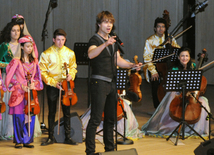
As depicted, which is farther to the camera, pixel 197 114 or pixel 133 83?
pixel 133 83

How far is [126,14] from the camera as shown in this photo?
1316 centimetres

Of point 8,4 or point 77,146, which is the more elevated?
point 8,4

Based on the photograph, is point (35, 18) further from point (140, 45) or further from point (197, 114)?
point (197, 114)

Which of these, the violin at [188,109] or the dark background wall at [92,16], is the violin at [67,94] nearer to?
the violin at [188,109]

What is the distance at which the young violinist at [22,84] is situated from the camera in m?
4.73

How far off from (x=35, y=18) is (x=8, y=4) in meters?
1.19

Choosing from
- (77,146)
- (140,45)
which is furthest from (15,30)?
(140,45)

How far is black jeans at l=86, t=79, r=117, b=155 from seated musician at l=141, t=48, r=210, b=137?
1.67 meters

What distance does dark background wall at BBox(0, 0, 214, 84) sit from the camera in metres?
12.7

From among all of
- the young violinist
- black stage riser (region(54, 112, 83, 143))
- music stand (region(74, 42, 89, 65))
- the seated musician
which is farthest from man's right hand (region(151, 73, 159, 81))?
the young violinist

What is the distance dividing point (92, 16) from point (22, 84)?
9.08m

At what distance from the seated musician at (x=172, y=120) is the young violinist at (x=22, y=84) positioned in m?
1.97

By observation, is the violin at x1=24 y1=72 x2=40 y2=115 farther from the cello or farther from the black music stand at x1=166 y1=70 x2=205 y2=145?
the black music stand at x1=166 y1=70 x2=205 y2=145

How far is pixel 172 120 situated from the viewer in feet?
18.6
